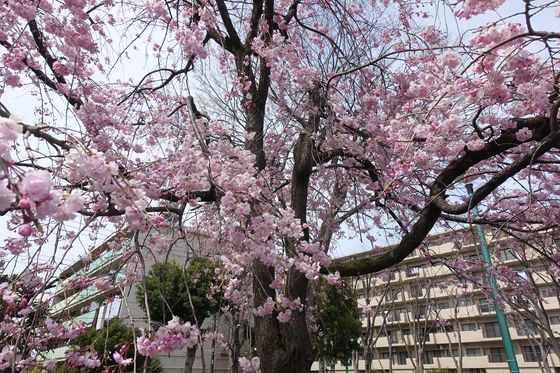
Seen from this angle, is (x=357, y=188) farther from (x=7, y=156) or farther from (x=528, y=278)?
(x=528, y=278)

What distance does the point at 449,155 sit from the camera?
312 cm

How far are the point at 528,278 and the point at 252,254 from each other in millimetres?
8008

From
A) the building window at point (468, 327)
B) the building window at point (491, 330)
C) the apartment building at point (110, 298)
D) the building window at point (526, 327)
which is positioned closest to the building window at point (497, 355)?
the building window at point (491, 330)

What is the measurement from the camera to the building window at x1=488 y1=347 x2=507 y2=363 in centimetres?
2145

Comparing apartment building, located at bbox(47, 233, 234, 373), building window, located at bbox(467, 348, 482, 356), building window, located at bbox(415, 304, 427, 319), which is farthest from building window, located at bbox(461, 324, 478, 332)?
apartment building, located at bbox(47, 233, 234, 373)

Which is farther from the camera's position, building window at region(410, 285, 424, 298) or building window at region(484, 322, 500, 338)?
building window at region(484, 322, 500, 338)

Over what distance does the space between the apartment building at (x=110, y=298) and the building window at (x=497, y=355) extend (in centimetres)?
1604

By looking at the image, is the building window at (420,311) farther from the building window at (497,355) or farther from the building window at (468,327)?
the building window at (497,355)

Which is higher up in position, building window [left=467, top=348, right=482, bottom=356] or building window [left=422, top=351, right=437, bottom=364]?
building window [left=467, top=348, right=482, bottom=356]

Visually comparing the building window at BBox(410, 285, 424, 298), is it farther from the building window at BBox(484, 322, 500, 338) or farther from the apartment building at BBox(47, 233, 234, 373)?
the building window at BBox(484, 322, 500, 338)

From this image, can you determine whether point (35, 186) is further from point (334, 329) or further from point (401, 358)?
point (401, 358)

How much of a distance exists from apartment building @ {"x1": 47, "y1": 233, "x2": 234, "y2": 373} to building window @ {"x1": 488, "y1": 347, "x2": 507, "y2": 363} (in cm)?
1604

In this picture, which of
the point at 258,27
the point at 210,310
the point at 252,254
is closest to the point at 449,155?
the point at 252,254

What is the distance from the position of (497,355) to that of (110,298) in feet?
83.0
